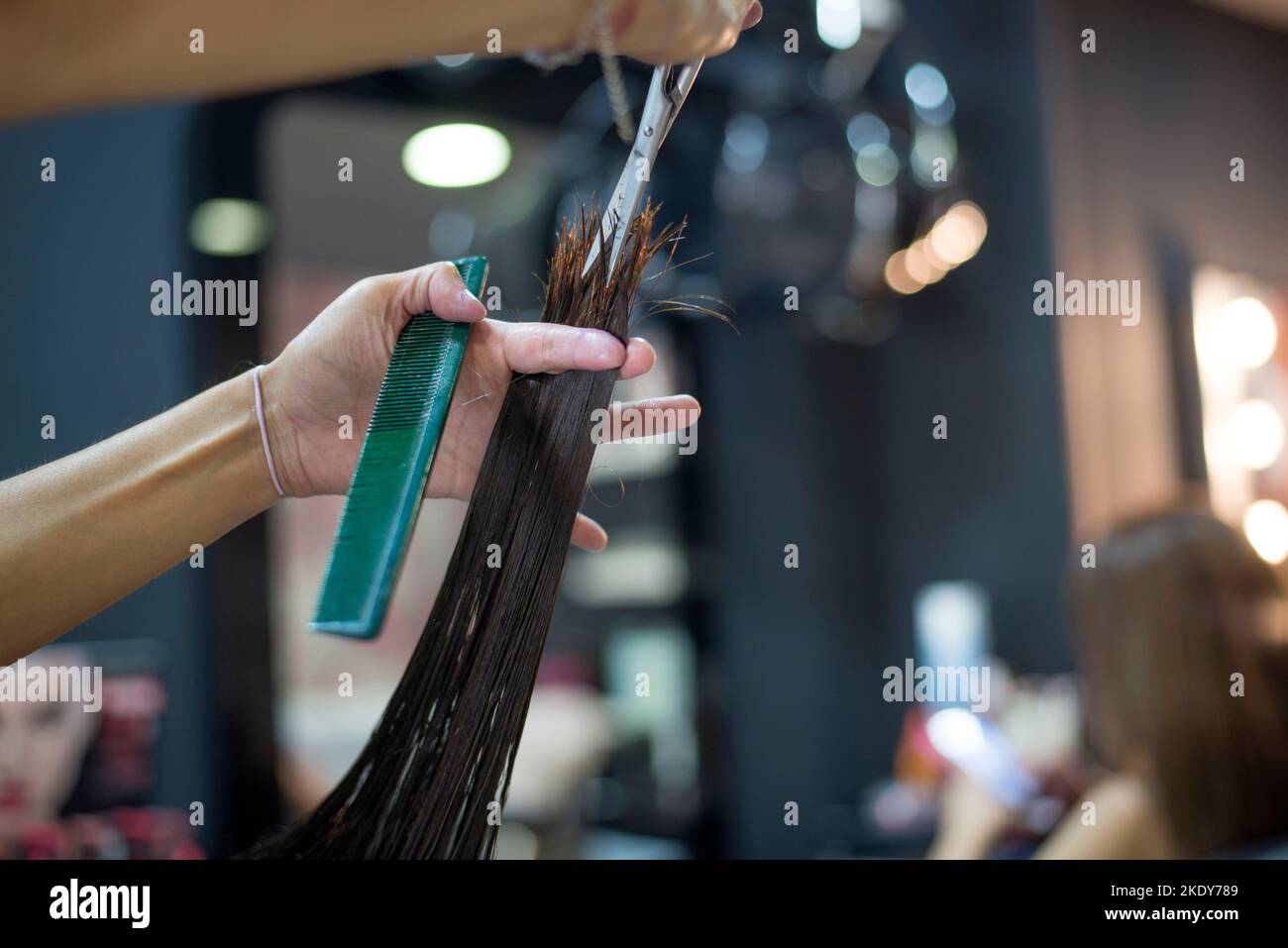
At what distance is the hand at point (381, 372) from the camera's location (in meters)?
0.58

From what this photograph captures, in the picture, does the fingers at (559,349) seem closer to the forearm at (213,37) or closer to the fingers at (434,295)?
the fingers at (434,295)

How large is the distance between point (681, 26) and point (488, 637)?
1.17ft

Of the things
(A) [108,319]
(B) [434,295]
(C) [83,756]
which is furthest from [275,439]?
(C) [83,756]

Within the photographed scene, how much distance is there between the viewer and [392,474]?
1.55ft

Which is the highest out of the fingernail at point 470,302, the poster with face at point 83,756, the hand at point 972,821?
the fingernail at point 470,302

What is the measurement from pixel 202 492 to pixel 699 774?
77.8 inches

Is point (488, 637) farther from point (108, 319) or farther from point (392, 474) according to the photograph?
point (108, 319)

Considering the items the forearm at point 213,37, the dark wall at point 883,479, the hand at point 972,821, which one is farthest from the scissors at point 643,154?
the dark wall at point 883,479

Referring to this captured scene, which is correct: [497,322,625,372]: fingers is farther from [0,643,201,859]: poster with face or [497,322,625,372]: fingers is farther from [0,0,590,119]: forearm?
[0,643,201,859]: poster with face

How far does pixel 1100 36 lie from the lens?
2393mm

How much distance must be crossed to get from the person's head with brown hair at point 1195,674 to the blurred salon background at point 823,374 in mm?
471

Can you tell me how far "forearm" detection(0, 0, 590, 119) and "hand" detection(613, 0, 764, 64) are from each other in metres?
0.03

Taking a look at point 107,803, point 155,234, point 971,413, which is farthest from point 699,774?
point 155,234
